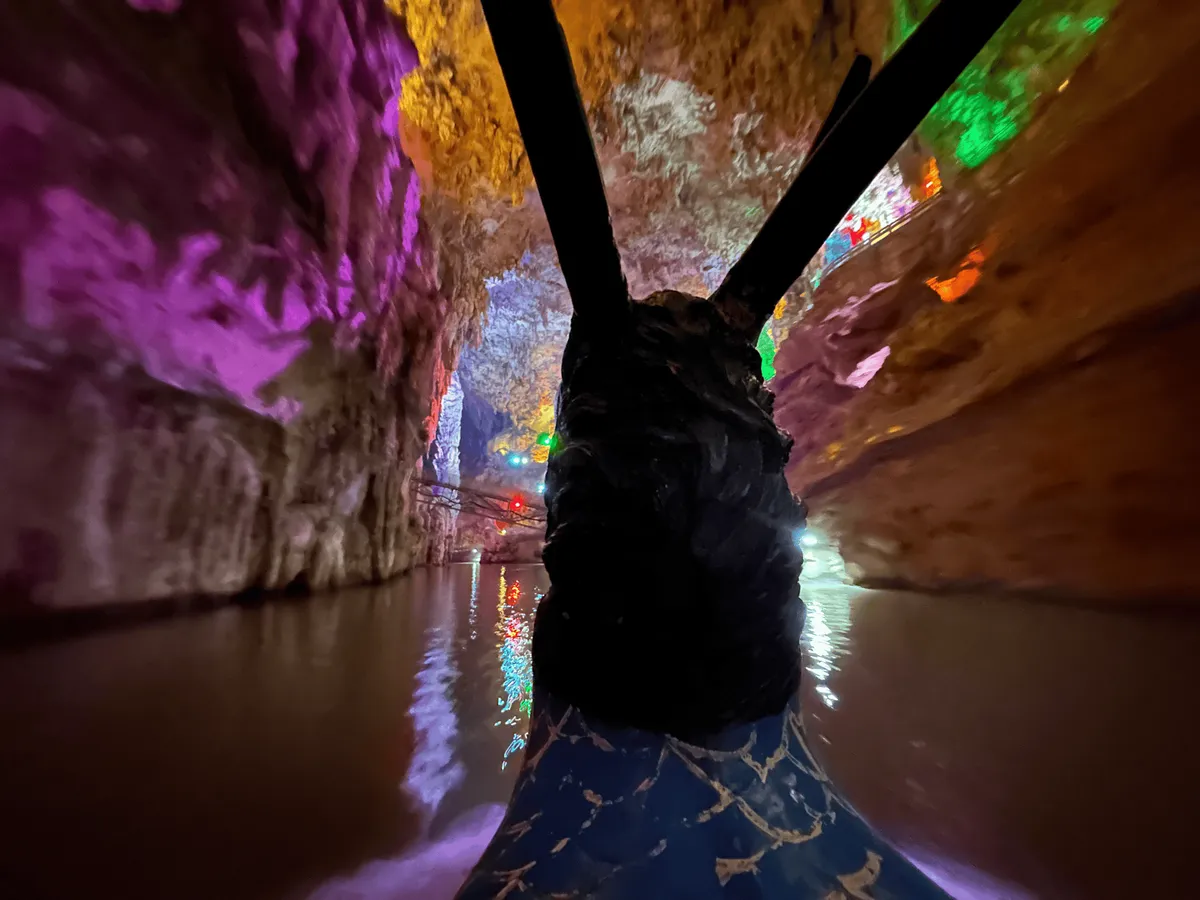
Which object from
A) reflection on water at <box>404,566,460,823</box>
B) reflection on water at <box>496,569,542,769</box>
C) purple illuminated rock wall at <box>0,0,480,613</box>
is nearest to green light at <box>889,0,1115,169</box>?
purple illuminated rock wall at <box>0,0,480,613</box>

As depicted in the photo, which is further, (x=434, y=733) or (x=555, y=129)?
(x=434, y=733)

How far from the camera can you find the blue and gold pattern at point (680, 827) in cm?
41

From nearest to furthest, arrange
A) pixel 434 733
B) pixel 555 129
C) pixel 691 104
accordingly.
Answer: pixel 555 129, pixel 434 733, pixel 691 104

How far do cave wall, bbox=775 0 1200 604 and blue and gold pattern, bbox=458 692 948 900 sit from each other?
1967mm

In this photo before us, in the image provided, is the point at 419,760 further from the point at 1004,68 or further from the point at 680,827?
the point at 1004,68

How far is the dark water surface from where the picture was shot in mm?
545

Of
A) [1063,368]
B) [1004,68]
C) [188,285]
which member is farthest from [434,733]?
[1004,68]

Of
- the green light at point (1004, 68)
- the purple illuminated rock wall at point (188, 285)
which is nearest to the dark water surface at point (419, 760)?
the purple illuminated rock wall at point (188, 285)

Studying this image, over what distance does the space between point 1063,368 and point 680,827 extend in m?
2.38

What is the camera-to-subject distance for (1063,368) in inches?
81.1

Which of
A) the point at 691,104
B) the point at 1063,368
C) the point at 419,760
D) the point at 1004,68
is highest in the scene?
the point at 691,104

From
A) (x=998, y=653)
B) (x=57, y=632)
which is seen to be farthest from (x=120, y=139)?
(x=998, y=653)

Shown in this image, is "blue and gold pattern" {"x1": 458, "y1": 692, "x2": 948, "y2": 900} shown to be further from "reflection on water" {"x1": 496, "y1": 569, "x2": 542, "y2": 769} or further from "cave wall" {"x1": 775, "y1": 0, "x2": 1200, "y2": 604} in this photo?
"cave wall" {"x1": 775, "y1": 0, "x2": 1200, "y2": 604}

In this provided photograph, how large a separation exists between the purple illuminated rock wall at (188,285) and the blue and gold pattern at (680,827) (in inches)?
64.5
